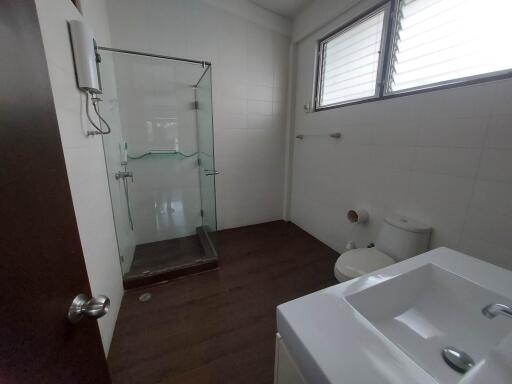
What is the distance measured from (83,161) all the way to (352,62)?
7.87ft

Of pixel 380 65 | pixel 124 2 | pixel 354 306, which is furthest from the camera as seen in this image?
pixel 124 2

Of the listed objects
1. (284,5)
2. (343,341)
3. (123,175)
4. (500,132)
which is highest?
(284,5)

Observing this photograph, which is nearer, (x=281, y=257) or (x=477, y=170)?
(x=477, y=170)

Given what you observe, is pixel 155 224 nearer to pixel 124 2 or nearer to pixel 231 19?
pixel 124 2

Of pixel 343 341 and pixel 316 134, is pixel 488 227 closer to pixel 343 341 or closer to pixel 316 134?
pixel 343 341

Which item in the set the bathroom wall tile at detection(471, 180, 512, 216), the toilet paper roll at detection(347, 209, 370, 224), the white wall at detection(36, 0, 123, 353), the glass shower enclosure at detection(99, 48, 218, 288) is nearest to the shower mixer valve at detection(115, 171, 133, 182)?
the glass shower enclosure at detection(99, 48, 218, 288)

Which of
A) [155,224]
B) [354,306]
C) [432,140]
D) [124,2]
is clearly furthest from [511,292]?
[124,2]

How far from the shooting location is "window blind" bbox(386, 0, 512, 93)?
1162 mm

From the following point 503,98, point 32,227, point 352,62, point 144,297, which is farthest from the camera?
point 352,62

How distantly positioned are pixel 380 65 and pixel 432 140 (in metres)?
0.79

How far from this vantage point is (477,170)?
1.25 m

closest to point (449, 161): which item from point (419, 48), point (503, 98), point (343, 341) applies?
point (503, 98)

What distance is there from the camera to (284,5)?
2.36 meters

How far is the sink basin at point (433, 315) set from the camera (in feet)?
2.13
